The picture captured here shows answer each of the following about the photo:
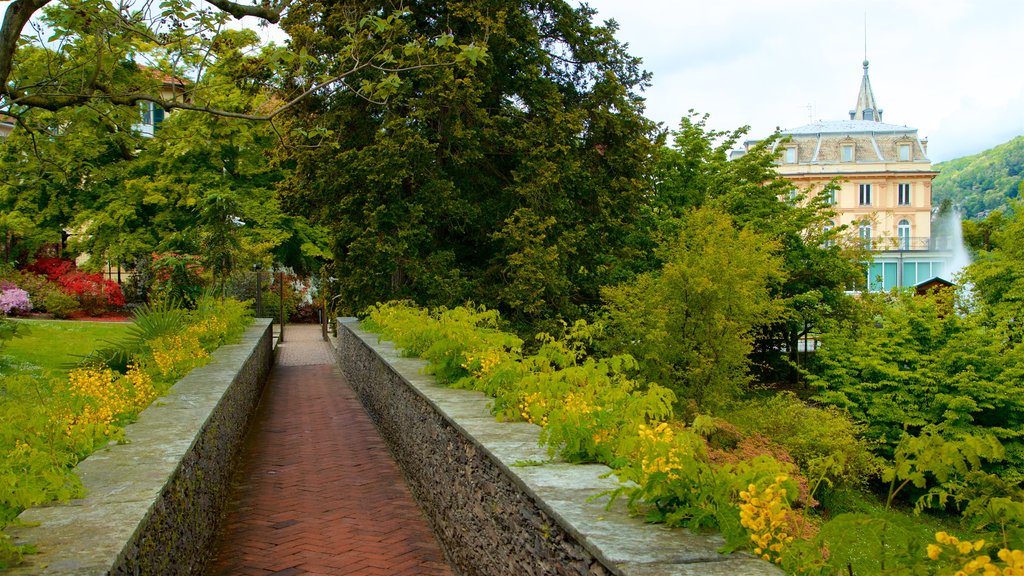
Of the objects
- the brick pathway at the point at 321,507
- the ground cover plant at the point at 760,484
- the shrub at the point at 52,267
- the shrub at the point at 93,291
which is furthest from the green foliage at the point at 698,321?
the shrub at the point at 52,267

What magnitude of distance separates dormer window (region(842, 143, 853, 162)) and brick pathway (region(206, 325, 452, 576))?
2547 inches

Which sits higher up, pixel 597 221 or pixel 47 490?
pixel 597 221

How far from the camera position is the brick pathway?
5.42m

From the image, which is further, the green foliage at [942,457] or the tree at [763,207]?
the tree at [763,207]

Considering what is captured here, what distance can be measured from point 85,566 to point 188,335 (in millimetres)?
8350

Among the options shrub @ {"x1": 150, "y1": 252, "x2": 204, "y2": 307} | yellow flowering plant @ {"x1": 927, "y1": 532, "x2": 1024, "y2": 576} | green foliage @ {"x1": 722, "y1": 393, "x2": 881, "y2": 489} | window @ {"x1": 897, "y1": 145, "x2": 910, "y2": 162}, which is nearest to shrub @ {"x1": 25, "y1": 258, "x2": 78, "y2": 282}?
shrub @ {"x1": 150, "y1": 252, "x2": 204, "y2": 307}

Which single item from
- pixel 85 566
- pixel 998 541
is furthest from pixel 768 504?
pixel 85 566

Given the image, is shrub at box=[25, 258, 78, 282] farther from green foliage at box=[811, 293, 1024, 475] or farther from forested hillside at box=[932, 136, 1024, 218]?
forested hillside at box=[932, 136, 1024, 218]

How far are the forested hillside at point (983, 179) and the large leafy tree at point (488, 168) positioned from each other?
238 feet

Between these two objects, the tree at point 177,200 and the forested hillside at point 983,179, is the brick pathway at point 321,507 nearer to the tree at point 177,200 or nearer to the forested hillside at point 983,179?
the tree at point 177,200

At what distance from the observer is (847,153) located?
6831cm

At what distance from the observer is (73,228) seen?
101ft

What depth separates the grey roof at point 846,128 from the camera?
6888cm

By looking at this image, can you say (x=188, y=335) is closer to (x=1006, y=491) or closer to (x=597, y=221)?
(x=1006, y=491)
